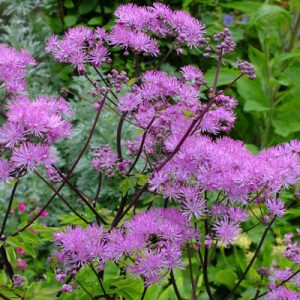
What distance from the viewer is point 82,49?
1496mm

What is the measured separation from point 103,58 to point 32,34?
3.01 m

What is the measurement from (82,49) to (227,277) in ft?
5.13

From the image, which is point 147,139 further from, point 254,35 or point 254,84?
point 254,35

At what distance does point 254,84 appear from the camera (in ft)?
11.2

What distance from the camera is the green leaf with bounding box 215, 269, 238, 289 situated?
8.90 feet

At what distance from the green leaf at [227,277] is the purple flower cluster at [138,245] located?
1.44 metres

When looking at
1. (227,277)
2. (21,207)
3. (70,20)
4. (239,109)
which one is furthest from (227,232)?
(70,20)

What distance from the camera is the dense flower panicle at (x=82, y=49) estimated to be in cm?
147

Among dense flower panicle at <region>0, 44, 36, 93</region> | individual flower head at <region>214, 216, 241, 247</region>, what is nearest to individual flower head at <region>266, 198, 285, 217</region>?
individual flower head at <region>214, 216, 241, 247</region>

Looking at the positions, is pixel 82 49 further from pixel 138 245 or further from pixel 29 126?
pixel 138 245

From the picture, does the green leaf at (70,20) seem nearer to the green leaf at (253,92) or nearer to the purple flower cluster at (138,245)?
the green leaf at (253,92)

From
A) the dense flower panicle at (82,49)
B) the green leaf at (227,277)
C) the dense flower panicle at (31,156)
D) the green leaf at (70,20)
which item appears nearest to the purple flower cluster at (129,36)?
the dense flower panicle at (82,49)

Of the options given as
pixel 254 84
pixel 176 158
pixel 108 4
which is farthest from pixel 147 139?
pixel 108 4

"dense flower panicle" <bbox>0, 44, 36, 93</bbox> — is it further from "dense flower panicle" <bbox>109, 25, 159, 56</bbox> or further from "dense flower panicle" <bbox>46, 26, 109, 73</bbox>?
"dense flower panicle" <bbox>109, 25, 159, 56</bbox>
